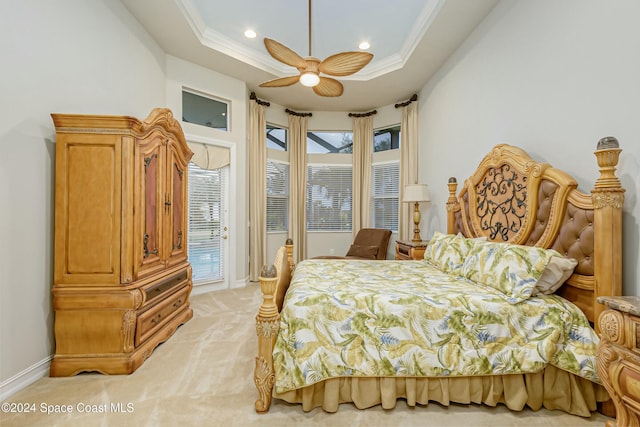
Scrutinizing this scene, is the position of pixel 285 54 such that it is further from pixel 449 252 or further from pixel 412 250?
pixel 412 250

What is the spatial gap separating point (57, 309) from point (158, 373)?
0.88 m

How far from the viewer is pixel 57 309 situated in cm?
217

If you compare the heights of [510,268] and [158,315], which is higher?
[510,268]

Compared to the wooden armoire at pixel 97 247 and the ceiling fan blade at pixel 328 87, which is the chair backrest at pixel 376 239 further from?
the wooden armoire at pixel 97 247

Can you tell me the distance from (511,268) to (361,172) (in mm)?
3961

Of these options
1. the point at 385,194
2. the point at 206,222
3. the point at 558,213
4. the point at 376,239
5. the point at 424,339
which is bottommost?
the point at 424,339

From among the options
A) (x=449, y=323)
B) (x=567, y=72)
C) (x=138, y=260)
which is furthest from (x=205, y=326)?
(x=567, y=72)

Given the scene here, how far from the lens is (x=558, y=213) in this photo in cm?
208

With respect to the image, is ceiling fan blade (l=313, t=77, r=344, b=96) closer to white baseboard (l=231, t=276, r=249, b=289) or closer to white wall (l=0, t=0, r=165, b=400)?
white wall (l=0, t=0, r=165, b=400)

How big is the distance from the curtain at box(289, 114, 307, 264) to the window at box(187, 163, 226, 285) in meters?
1.42

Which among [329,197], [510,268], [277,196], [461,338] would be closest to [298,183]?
[277,196]

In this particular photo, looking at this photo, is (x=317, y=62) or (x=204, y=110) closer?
(x=317, y=62)

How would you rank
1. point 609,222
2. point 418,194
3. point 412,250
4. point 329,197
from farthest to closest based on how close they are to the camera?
→ point 329,197 < point 418,194 < point 412,250 < point 609,222

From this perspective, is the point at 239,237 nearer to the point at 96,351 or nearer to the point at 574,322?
the point at 96,351
